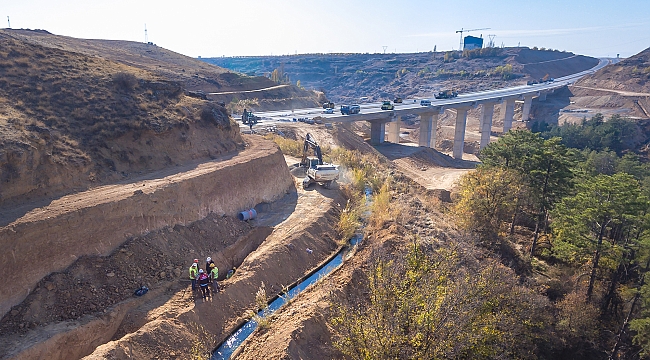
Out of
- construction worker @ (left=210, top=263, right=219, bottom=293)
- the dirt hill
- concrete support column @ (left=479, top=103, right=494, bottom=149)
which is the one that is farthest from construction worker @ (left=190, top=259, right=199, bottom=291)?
the dirt hill

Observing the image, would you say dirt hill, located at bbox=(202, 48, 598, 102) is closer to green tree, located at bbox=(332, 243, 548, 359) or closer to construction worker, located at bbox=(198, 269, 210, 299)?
construction worker, located at bbox=(198, 269, 210, 299)

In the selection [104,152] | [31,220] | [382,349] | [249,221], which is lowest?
[249,221]

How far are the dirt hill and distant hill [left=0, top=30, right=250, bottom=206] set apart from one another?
97.2 metres

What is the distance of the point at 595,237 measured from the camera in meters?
21.7

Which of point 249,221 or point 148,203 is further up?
point 148,203

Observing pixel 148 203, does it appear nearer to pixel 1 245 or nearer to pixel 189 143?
pixel 1 245

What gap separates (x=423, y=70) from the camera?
151875 millimetres

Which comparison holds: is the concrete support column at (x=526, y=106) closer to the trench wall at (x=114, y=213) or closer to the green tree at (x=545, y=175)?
the green tree at (x=545, y=175)

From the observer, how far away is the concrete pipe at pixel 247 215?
80.9 feet

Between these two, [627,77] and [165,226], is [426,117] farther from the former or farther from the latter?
[627,77]

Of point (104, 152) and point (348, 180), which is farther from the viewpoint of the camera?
point (348, 180)

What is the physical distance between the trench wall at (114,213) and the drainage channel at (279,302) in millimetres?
6623

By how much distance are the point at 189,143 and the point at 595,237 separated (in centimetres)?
2494

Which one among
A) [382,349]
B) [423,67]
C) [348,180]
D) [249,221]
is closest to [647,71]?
[423,67]
